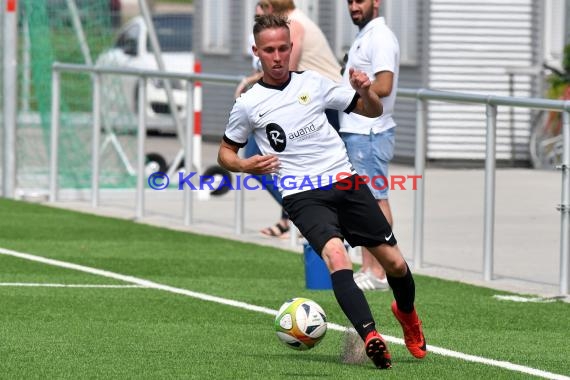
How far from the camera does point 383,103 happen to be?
1109 centimetres

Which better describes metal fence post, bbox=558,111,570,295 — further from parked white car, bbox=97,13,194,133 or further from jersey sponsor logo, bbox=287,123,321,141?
parked white car, bbox=97,13,194,133

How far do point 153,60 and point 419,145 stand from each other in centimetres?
1388

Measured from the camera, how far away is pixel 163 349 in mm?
8922

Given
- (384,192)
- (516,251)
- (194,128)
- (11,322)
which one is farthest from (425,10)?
(11,322)

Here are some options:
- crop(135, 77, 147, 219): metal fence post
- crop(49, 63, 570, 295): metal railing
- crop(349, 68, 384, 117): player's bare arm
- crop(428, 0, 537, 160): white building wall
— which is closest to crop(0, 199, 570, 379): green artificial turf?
crop(49, 63, 570, 295): metal railing

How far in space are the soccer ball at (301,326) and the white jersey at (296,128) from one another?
1.94ft

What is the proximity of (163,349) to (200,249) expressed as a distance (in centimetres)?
508

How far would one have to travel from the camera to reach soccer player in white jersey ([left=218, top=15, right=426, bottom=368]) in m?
8.55

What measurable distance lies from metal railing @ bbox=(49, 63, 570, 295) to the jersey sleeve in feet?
9.86

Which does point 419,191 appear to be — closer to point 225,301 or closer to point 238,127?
point 225,301

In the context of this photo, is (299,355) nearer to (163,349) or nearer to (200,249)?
(163,349)

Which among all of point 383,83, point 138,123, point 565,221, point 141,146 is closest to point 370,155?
point 383,83

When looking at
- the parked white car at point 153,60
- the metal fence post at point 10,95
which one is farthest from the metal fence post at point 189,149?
the metal fence post at point 10,95

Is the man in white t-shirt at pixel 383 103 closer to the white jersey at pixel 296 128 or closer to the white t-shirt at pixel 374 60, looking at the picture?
the white t-shirt at pixel 374 60
